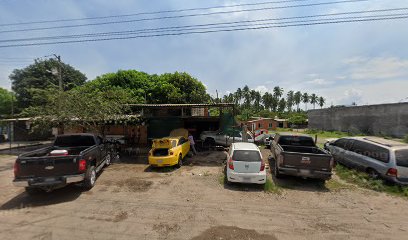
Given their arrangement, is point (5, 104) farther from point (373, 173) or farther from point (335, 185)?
point (373, 173)

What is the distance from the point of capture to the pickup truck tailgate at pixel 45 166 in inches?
249

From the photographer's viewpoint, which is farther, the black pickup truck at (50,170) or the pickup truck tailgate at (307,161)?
the pickup truck tailgate at (307,161)

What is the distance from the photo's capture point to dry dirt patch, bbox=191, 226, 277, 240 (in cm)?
461

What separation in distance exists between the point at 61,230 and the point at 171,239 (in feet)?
8.67

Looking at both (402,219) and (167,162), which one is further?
(167,162)

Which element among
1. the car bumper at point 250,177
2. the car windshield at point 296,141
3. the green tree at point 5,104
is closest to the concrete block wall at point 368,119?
the car windshield at point 296,141

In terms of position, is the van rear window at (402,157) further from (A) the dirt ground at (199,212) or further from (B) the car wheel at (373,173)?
(A) the dirt ground at (199,212)

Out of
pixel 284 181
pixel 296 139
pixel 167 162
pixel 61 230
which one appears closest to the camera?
pixel 61 230

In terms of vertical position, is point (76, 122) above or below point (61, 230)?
above

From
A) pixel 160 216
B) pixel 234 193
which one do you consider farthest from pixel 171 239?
pixel 234 193

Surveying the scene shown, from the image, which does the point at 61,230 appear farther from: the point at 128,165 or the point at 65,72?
the point at 65,72

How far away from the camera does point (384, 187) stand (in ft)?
25.4

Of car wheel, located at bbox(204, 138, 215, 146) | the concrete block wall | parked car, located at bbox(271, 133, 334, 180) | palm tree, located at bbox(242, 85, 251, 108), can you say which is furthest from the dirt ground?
palm tree, located at bbox(242, 85, 251, 108)

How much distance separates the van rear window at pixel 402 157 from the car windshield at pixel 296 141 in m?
3.46
